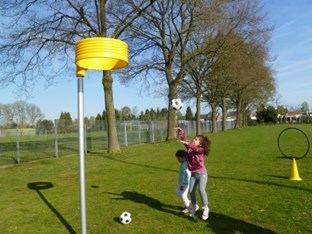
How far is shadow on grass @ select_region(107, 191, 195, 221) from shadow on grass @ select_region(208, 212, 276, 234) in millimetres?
474

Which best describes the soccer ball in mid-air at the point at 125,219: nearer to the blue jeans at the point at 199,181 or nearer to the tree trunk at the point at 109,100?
the blue jeans at the point at 199,181

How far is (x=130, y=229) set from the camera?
686 centimetres

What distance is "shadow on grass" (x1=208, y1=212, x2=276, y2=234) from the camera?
6517 mm

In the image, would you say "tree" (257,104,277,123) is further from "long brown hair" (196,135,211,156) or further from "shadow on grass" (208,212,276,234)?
"shadow on grass" (208,212,276,234)

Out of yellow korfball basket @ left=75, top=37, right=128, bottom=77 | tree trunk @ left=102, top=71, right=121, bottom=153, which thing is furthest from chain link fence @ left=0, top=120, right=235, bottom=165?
yellow korfball basket @ left=75, top=37, right=128, bottom=77

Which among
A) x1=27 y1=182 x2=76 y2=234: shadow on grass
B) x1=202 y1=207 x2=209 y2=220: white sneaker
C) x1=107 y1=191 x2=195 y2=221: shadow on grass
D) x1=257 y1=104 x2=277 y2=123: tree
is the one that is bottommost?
x1=27 y1=182 x2=76 y2=234: shadow on grass

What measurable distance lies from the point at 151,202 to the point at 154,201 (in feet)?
0.36

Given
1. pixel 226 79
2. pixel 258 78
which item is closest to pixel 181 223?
pixel 226 79

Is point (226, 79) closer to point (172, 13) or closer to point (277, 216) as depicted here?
point (172, 13)

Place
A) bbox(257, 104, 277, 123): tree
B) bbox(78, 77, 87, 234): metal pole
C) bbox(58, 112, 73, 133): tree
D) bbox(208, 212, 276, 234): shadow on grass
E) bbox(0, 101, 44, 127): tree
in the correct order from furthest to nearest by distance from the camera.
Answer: bbox(257, 104, 277, 123): tree
bbox(0, 101, 44, 127): tree
bbox(58, 112, 73, 133): tree
bbox(208, 212, 276, 234): shadow on grass
bbox(78, 77, 87, 234): metal pole

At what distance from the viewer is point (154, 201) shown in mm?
9070

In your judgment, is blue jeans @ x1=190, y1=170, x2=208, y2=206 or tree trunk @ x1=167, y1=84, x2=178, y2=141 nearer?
blue jeans @ x1=190, y1=170, x2=208, y2=206

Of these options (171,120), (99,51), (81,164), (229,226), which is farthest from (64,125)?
(99,51)

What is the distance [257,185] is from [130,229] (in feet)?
16.2
